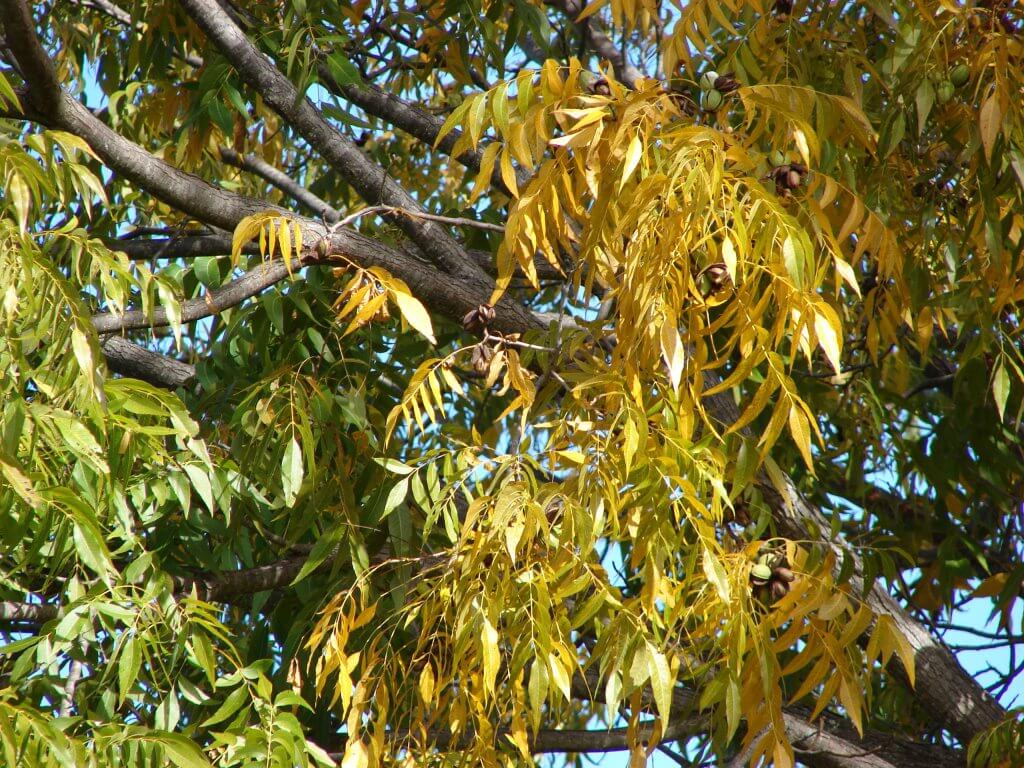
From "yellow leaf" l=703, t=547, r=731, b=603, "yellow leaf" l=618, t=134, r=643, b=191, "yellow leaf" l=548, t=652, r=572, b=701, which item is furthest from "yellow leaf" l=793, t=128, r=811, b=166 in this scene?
"yellow leaf" l=548, t=652, r=572, b=701

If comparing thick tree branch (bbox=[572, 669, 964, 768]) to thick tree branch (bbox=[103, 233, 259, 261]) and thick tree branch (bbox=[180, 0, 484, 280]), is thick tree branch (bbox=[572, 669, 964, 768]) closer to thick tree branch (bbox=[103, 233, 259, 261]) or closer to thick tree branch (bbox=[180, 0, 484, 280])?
thick tree branch (bbox=[180, 0, 484, 280])

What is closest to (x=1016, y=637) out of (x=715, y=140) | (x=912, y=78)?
(x=912, y=78)

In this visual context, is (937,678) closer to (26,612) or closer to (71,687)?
(71,687)

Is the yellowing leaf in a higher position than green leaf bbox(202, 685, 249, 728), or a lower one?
higher

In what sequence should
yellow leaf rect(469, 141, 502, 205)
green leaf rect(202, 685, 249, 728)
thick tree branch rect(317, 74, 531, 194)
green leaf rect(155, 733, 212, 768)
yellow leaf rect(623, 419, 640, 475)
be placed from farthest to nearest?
thick tree branch rect(317, 74, 531, 194) < green leaf rect(202, 685, 249, 728) < yellow leaf rect(469, 141, 502, 205) < green leaf rect(155, 733, 212, 768) < yellow leaf rect(623, 419, 640, 475)

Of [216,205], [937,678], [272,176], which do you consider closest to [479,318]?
[216,205]

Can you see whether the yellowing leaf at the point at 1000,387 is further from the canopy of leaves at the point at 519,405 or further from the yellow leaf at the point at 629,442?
the yellow leaf at the point at 629,442

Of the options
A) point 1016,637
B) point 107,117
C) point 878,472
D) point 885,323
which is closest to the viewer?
point 885,323

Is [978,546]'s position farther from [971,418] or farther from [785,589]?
[785,589]

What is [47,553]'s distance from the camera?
1.65 metres

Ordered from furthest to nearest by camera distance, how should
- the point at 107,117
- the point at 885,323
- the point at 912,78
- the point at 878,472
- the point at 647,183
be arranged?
the point at 107,117, the point at 878,472, the point at 885,323, the point at 912,78, the point at 647,183

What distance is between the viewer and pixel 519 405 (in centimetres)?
160

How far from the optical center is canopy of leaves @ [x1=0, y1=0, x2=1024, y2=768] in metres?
1.42

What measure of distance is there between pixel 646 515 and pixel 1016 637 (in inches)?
62.2
